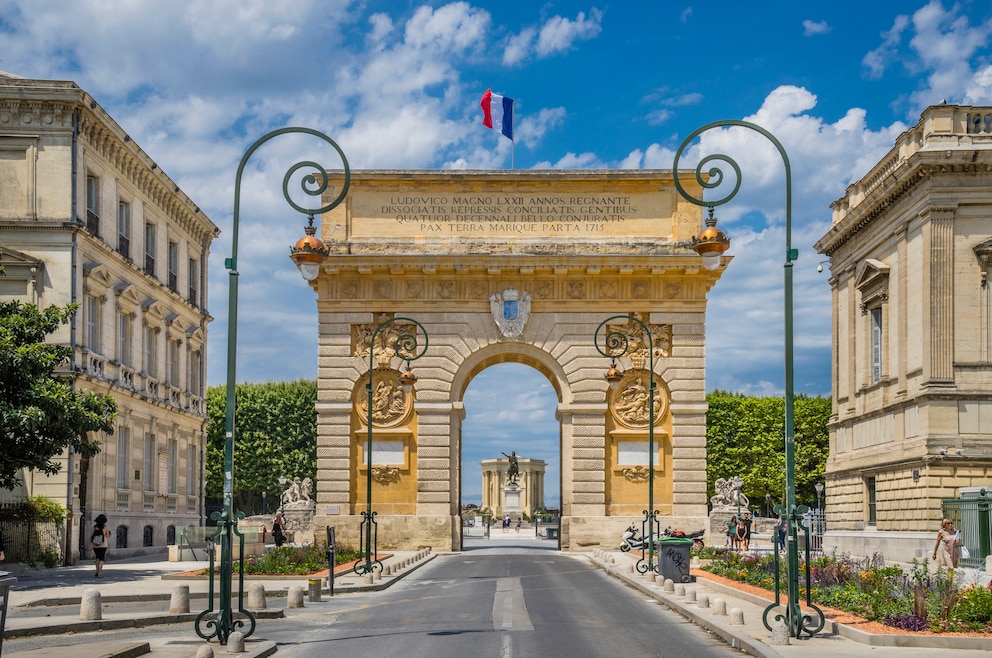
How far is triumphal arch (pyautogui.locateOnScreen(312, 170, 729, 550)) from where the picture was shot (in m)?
47.0

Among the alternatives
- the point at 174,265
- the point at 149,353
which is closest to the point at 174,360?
the point at 149,353

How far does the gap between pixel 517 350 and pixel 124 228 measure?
15747 mm

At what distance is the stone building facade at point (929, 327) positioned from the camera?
3762 cm

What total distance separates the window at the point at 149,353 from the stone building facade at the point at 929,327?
28.0 metres

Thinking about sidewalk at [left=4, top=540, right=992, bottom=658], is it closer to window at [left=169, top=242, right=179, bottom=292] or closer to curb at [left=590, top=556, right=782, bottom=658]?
curb at [left=590, top=556, right=782, bottom=658]

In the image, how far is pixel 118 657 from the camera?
14.9 m

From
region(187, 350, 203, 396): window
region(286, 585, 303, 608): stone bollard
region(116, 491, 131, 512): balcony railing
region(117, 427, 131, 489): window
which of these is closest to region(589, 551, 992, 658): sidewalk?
region(286, 585, 303, 608): stone bollard

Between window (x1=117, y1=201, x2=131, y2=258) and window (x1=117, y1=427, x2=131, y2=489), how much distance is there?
652 cm

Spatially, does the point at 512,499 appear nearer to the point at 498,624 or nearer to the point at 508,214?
the point at 508,214

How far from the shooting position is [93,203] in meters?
41.0

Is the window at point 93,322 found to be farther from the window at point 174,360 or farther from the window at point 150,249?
the window at point 174,360

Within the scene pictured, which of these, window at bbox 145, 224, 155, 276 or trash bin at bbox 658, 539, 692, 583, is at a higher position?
window at bbox 145, 224, 155, 276

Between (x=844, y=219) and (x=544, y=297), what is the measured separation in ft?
41.0

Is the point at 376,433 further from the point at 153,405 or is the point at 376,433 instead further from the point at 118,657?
the point at 118,657
